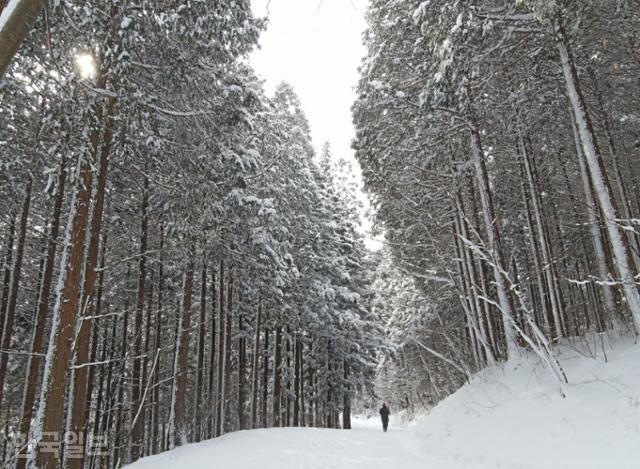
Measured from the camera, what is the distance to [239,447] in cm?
1052

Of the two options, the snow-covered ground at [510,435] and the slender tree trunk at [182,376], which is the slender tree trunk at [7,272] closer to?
the slender tree trunk at [182,376]

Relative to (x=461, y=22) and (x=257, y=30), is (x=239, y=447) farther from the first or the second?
(x=461, y=22)

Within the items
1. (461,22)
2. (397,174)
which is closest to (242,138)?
(397,174)

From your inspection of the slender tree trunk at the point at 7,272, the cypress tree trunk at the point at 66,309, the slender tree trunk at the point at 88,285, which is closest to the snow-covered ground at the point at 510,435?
the slender tree trunk at the point at 88,285

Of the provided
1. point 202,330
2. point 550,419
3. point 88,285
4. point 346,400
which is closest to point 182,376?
point 202,330

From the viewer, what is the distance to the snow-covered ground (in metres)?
5.49

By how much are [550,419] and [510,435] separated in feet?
2.47

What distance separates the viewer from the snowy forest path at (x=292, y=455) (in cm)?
796

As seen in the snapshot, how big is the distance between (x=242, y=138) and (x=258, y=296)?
7.77 meters

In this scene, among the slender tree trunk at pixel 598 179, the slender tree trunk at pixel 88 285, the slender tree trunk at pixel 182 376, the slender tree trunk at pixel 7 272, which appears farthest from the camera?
the slender tree trunk at pixel 182 376

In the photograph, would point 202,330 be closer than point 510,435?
No

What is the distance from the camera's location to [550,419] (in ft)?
21.6

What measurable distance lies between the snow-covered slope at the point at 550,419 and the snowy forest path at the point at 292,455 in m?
0.91

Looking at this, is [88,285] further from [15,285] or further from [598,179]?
[598,179]
